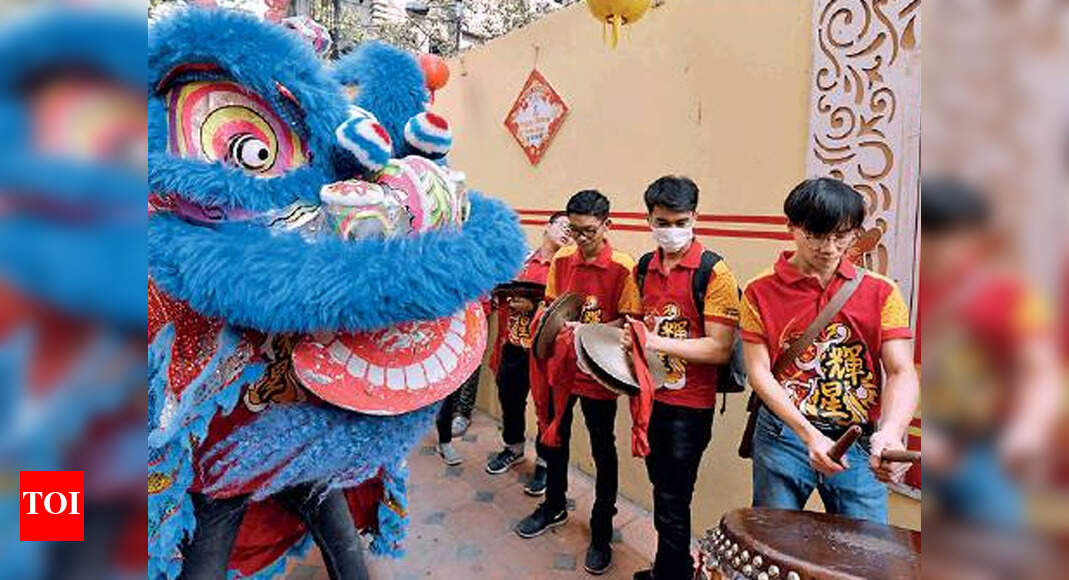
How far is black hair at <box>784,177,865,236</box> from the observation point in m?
1.48

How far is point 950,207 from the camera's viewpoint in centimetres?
26

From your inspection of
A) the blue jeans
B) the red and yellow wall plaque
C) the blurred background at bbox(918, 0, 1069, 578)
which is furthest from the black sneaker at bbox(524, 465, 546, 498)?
the blurred background at bbox(918, 0, 1069, 578)

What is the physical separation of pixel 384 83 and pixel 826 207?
1.15 meters

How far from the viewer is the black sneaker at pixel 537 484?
3305mm

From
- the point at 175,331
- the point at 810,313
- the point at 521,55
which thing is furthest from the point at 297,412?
the point at 521,55

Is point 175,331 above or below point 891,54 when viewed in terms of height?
below

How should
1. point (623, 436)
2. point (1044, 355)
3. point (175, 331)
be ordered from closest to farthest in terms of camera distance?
point (1044, 355) < point (175, 331) < point (623, 436)

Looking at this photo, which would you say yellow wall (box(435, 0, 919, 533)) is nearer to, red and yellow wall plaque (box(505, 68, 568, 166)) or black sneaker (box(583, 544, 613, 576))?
red and yellow wall plaque (box(505, 68, 568, 166))

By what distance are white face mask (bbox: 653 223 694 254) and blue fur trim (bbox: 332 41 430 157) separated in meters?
0.85

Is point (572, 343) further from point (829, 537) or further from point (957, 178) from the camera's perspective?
point (957, 178)

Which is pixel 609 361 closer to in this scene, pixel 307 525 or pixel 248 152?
pixel 307 525

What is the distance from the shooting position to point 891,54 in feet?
6.64

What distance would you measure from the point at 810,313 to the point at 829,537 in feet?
1.89

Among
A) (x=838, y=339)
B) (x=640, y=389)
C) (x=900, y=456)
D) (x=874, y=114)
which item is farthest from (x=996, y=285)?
(x=874, y=114)
